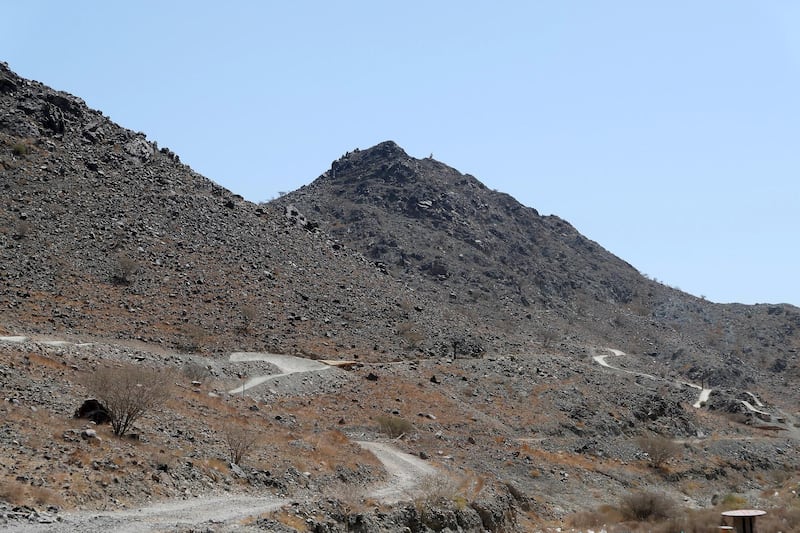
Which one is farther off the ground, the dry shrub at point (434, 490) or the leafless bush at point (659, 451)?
the dry shrub at point (434, 490)

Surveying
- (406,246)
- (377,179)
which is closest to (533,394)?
(406,246)

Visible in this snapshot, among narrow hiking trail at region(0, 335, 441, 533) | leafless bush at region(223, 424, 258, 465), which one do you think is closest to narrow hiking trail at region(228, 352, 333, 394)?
narrow hiking trail at region(0, 335, 441, 533)

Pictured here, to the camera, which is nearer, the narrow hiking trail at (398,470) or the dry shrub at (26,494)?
the dry shrub at (26,494)

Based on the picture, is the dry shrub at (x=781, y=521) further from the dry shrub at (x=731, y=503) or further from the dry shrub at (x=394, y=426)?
the dry shrub at (x=394, y=426)

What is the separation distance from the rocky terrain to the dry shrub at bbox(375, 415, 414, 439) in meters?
0.11

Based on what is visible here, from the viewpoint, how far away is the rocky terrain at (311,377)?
20.9 meters

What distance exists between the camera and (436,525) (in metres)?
22.3

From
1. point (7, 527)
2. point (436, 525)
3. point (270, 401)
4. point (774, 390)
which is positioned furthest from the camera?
point (774, 390)

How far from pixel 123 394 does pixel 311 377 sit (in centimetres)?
2652

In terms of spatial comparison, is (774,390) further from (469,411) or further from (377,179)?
(377,179)

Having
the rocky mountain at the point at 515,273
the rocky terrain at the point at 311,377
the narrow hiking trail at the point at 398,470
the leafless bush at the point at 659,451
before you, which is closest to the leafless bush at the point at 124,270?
the rocky terrain at the point at 311,377

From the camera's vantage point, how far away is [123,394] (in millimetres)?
22750

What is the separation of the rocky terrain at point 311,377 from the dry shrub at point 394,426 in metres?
0.11

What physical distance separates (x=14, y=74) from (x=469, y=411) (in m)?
61.8
